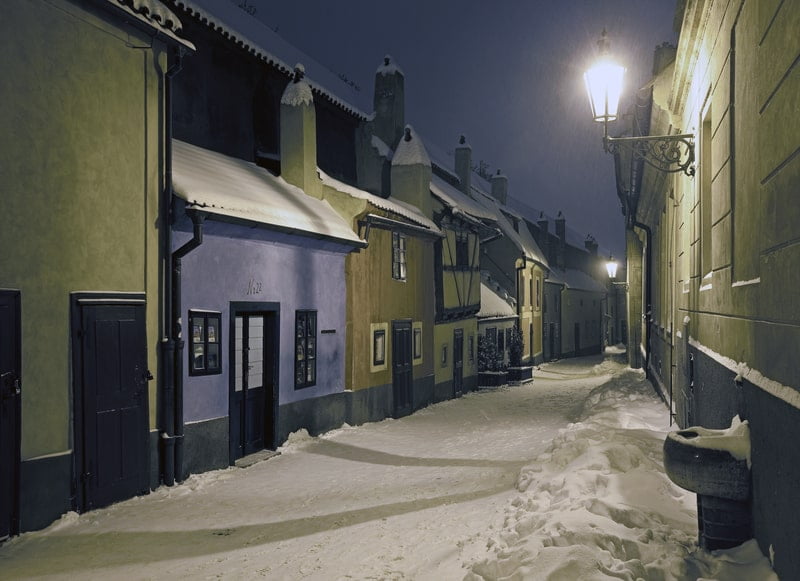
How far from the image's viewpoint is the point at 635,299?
25.6m

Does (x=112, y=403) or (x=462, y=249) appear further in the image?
(x=462, y=249)

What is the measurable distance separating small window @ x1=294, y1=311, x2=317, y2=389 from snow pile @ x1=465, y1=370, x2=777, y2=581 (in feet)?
16.3

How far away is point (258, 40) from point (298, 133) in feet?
14.6

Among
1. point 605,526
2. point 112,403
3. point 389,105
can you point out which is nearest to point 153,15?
point 112,403

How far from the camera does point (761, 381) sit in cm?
385

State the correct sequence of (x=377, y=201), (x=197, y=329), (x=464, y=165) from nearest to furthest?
1. (x=197, y=329)
2. (x=377, y=201)
3. (x=464, y=165)

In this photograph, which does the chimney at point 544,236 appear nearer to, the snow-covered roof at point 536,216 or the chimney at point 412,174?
the snow-covered roof at point 536,216

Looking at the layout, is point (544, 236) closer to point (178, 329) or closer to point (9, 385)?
point (178, 329)

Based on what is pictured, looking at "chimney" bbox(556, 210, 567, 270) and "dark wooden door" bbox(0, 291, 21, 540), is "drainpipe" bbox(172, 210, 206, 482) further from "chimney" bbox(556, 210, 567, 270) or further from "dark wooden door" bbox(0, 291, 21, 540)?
"chimney" bbox(556, 210, 567, 270)

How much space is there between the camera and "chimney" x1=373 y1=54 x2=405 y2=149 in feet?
68.6

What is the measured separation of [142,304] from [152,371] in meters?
0.86

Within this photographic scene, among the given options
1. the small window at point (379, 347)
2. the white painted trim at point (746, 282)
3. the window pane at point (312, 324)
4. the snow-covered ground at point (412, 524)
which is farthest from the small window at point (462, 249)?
the white painted trim at point (746, 282)

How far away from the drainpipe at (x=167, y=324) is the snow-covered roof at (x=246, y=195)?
Answer: 291 mm

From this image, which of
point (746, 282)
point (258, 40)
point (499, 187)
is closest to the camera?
point (746, 282)
